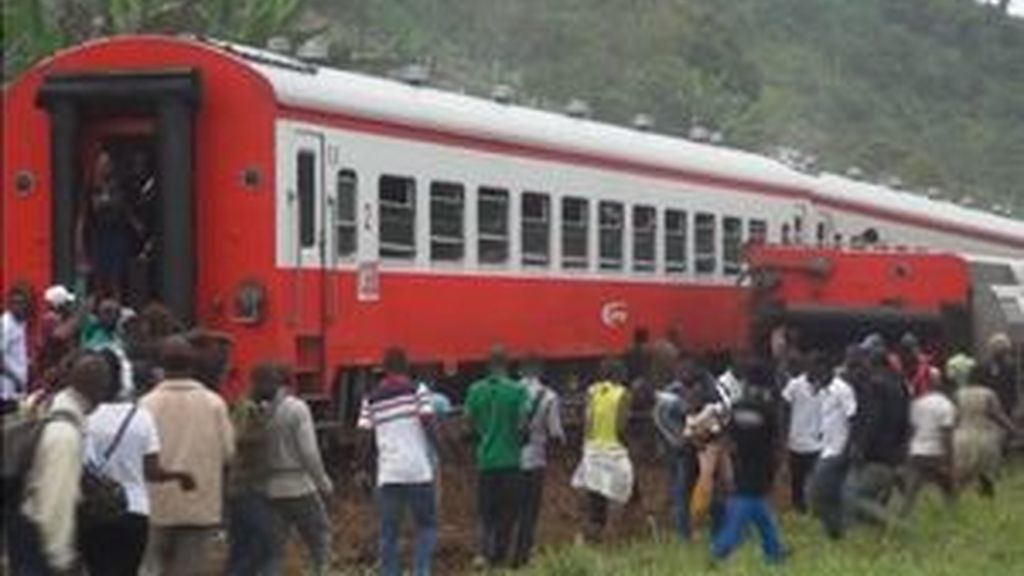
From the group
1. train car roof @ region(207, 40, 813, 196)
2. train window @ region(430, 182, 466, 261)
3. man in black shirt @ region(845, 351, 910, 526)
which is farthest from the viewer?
train window @ region(430, 182, 466, 261)

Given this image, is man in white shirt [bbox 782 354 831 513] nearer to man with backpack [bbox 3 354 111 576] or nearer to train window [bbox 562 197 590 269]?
train window [bbox 562 197 590 269]

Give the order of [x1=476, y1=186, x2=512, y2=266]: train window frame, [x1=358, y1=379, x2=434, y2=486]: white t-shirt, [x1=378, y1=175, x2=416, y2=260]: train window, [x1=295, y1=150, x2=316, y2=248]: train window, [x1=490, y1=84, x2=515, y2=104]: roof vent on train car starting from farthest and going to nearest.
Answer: [x1=490, y1=84, x2=515, y2=104]: roof vent on train car, [x1=476, y1=186, x2=512, y2=266]: train window frame, [x1=378, y1=175, x2=416, y2=260]: train window, [x1=295, y1=150, x2=316, y2=248]: train window, [x1=358, y1=379, x2=434, y2=486]: white t-shirt

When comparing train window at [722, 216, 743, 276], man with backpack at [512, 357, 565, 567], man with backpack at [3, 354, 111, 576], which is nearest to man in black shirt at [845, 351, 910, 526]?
man with backpack at [512, 357, 565, 567]

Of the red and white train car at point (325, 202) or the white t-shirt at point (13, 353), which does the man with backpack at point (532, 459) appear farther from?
the white t-shirt at point (13, 353)

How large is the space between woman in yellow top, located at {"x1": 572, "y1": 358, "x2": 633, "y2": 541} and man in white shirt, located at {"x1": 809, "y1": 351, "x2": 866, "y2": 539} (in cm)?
145

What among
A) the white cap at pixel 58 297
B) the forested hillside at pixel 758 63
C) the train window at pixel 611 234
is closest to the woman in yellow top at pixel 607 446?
the white cap at pixel 58 297

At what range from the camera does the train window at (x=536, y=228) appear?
68.8 ft

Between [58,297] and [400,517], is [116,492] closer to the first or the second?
[400,517]

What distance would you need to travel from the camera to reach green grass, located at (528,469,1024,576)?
14.0 metres

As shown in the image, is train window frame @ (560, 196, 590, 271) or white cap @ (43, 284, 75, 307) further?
train window frame @ (560, 196, 590, 271)

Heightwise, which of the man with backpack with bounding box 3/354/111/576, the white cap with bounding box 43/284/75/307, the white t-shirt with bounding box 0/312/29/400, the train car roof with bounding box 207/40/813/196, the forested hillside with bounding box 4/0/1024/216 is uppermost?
the forested hillside with bounding box 4/0/1024/216

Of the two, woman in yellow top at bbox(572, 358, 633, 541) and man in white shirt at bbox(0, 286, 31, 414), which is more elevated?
man in white shirt at bbox(0, 286, 31, 414)

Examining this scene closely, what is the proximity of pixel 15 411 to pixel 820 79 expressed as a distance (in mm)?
98212

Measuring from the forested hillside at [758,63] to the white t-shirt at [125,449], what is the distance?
2412 centimetres
